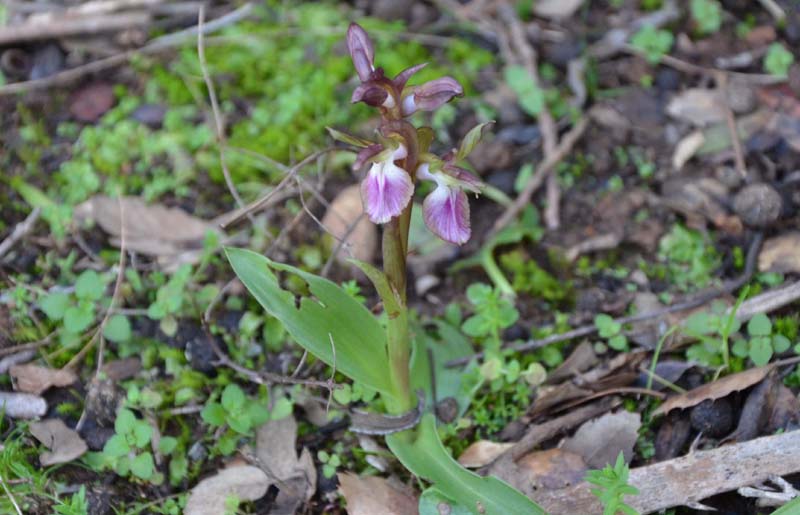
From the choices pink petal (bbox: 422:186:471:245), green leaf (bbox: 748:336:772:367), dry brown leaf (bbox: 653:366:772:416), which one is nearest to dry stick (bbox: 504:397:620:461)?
dry brown leaf (bbox: 653:366:772:416)

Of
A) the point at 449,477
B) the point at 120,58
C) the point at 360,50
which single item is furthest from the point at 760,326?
the point at 120,58

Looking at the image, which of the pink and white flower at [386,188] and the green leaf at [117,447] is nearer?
the pink and white flower at [386,188]

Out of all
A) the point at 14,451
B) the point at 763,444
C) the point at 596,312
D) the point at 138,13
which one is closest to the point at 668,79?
the point at 596,312

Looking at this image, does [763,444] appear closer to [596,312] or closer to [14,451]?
[596,312]

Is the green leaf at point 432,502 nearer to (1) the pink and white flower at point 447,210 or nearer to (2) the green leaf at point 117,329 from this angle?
(1) the pink and white flower at point 447,210

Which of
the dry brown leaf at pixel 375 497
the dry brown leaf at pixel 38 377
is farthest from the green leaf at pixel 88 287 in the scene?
the dry brown leaf at pixel 375 497

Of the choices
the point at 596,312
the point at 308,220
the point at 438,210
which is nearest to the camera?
the point at 438,210
